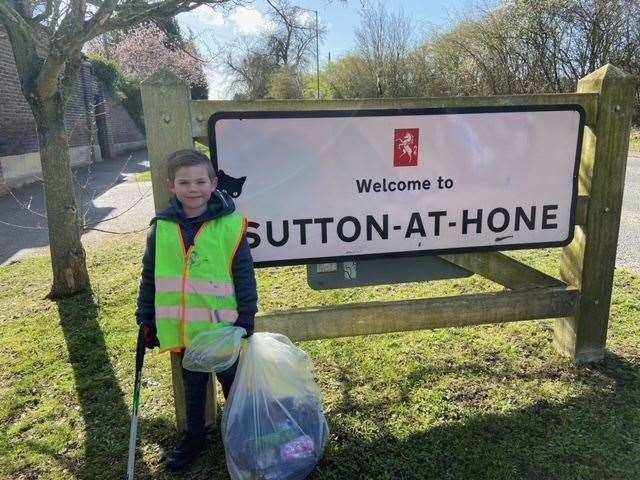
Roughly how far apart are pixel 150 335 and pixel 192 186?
706mm

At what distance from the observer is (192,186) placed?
2115 millimetres

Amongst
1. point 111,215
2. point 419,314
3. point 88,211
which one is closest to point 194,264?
point 419,314

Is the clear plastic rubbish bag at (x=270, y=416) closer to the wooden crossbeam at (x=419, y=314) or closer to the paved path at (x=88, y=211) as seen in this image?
the wooden crossbeam at (x=419, y=314)

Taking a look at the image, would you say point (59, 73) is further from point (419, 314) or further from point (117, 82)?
point (117, 82)

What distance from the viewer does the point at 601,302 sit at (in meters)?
2.96

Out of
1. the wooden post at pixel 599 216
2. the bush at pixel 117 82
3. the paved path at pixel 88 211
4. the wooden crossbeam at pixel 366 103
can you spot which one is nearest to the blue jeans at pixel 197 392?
the wooden crossbeam at pixel 366 103

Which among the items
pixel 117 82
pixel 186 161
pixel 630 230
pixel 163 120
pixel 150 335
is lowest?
pixel 630 230

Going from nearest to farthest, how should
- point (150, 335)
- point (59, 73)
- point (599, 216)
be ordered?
point (150, 335) < point (599, 216) < point (59, 73)

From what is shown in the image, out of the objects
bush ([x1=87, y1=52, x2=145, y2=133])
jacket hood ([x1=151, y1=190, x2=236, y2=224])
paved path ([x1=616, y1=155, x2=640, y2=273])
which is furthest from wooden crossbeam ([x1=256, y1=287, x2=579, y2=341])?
bush ([x1=87, y1=52, x2=145, y2=133])

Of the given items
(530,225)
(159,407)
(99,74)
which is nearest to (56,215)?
(159,407)

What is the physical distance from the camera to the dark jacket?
83.7 inches

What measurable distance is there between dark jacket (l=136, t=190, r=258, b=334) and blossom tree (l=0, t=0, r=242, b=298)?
8.76 feet

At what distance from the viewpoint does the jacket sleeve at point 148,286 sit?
7.06 ft

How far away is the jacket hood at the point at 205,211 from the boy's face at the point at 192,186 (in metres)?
0.04
